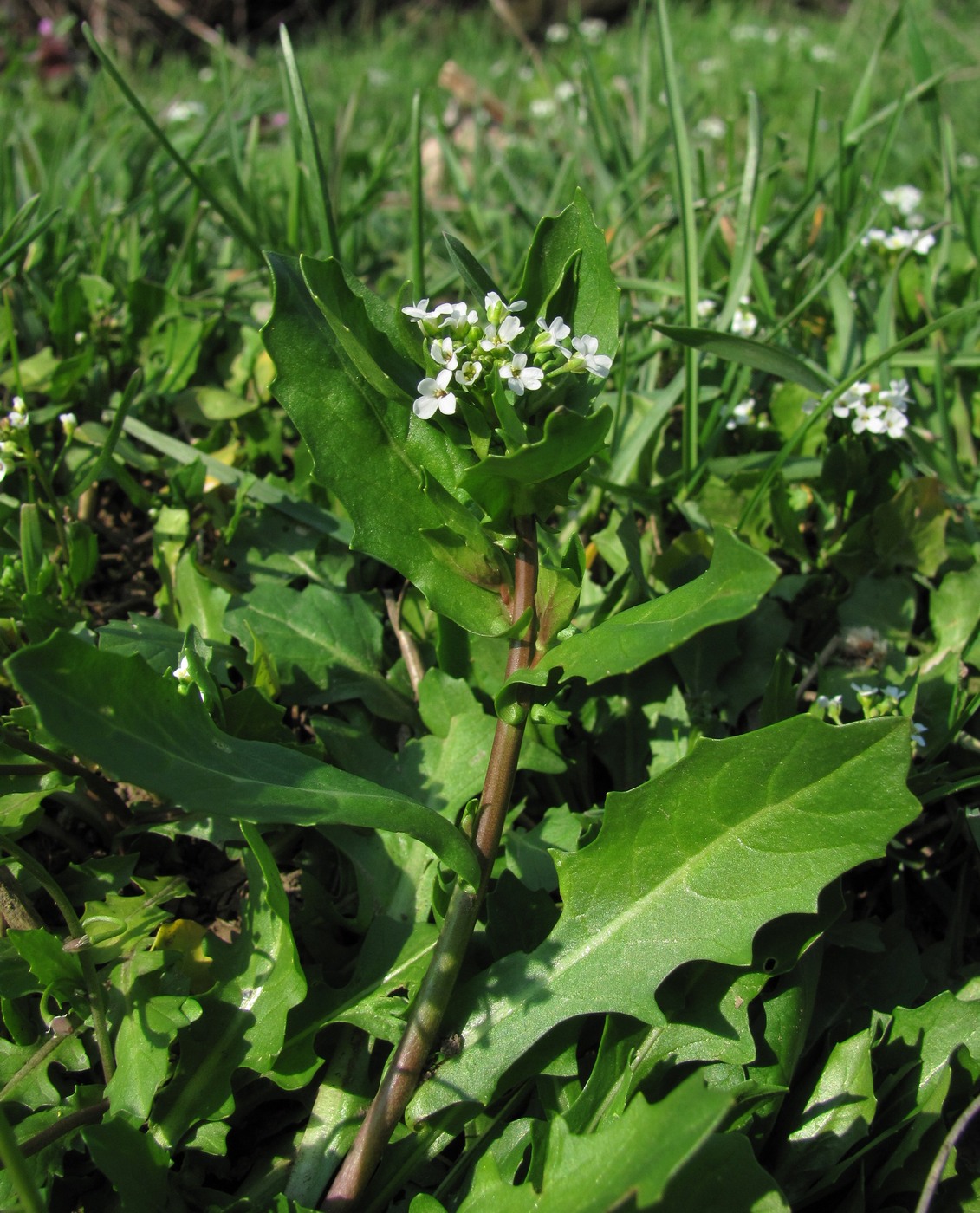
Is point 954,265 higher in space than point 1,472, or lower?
lower

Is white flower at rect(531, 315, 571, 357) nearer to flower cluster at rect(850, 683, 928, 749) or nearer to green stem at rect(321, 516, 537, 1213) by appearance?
green stem at rect(321, 516, 537, 1213)

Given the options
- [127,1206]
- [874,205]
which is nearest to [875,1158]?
[127,1206]

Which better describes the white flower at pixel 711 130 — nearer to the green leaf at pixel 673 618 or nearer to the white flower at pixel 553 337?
the white flower at pixel 553 337

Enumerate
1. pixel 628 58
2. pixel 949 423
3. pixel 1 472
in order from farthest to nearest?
pixel 628 58 < pixel 949 423 < pixel 1 472

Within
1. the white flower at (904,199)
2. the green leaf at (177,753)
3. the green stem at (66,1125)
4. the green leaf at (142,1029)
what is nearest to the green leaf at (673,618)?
the green leaf at (177,753)

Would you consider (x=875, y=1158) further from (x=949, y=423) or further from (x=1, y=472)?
(x=1, y=472)

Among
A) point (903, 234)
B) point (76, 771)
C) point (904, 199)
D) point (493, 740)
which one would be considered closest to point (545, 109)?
point (904, 199)
